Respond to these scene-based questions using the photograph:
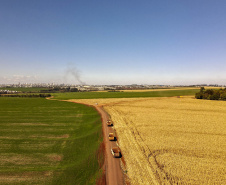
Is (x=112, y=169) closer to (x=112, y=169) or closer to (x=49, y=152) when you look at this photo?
(x=112, y=169)

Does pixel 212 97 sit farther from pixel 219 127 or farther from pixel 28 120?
pixel 28 120

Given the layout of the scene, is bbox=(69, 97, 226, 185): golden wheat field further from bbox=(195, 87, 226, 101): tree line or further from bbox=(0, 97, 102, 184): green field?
bbox=(195, 87, 226, 101): tree line

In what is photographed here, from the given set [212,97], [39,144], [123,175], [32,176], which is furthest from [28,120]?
[212,97]

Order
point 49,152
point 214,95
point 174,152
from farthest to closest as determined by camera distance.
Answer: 1. point 214,95
2. point 49,152
3. point 174,152

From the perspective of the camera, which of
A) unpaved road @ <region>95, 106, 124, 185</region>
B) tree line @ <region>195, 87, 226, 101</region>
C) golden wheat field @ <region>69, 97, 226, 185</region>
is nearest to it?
unpaved road @ <region>95, 106, 124, 185</region>

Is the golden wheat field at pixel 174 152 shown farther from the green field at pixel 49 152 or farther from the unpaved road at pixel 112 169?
the green field at pixel 49 152

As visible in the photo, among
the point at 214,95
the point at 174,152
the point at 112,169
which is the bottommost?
the point at 112,169

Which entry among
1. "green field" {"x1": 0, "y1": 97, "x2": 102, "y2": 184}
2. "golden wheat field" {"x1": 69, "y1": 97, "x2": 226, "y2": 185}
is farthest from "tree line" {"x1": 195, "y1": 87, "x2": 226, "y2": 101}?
"green field" {"x1": 0, "y1": 97, "x2": 102, "y2": 184}

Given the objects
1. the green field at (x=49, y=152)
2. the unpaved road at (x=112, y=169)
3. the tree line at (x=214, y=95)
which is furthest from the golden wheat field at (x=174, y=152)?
the tree line at (x=214, y=95)

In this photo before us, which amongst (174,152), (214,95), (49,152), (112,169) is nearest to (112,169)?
(112,169)
